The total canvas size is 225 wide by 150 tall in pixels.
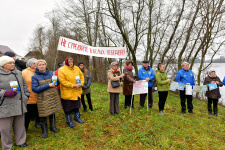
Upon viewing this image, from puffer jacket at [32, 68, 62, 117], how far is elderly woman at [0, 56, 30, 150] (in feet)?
0.97

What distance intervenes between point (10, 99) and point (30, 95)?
0.73 metres

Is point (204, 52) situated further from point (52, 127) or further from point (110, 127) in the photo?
point (52, 127)

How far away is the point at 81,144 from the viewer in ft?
10.1

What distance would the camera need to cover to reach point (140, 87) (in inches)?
195

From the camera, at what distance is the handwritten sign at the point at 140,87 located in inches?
192

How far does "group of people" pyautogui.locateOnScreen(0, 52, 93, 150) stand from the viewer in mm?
2553

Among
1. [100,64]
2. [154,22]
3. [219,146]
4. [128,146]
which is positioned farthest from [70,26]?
[219,146]

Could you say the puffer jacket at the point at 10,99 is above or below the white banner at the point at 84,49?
below

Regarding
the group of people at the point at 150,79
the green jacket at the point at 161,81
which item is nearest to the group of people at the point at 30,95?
the group of people at the point at 150,79

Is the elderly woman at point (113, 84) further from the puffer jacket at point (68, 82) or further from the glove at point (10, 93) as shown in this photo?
the glove at point (10, 93)

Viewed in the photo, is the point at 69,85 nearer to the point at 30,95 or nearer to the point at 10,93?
the point at 30,95

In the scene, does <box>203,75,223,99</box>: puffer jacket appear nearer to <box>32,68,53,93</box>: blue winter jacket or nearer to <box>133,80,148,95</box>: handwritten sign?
<box>133,80,148,95</box>: handwritten sign

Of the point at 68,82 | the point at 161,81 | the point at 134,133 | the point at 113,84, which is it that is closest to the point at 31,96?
the point at 68,82

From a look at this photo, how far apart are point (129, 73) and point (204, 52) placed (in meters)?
9.48
